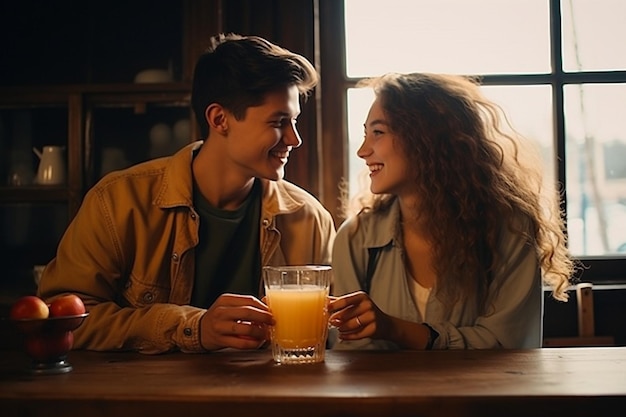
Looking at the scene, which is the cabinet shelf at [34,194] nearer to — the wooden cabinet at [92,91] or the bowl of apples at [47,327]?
the wooden cabinet at [92,91]

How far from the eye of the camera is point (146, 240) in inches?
83.1

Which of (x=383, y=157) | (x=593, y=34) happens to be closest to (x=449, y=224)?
(x=383, y=157)

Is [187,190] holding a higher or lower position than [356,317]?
higher

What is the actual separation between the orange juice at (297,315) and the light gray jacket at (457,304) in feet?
1.28

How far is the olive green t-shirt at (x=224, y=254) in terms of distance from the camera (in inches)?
86.4

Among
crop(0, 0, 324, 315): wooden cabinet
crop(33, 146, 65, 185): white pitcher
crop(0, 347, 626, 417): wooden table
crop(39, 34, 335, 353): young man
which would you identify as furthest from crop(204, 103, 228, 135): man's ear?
crop(0, 347, 626, 417): wooden table

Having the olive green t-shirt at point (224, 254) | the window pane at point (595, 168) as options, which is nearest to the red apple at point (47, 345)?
the olive green t-shirt at point (224, 254)

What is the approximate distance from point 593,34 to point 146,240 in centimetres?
185

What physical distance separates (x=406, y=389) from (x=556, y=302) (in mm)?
1538

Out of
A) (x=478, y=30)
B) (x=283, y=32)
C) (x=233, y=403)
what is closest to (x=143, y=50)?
(x=283, y=32)

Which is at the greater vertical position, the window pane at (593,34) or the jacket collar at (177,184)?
the window pane at (593,34)

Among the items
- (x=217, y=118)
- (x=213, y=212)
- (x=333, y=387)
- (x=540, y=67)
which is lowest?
(x=333, y=387)

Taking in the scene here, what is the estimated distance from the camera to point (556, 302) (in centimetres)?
263

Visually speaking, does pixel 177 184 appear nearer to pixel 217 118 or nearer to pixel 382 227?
pixel 217 118
